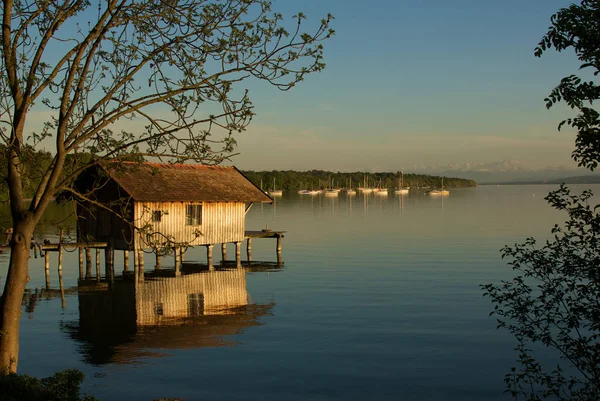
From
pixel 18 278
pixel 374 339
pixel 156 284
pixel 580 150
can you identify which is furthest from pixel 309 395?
pixel 156 284

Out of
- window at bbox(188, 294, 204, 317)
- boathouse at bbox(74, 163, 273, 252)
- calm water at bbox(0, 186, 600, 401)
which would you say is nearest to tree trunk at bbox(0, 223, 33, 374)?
calm water at bbox(0, 186, 600, 401)

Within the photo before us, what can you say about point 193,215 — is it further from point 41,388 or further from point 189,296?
point 41,388

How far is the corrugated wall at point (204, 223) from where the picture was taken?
34844 mm

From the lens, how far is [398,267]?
136ft

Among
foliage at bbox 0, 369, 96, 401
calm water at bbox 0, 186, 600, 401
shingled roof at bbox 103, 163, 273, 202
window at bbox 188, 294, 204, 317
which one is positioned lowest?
calm water at bbox 0, 186, 600, 401

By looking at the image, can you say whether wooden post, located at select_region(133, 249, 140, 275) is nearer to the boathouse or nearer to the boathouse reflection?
the boathouse

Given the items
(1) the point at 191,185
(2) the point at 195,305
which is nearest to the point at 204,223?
(1) the point at 191,185

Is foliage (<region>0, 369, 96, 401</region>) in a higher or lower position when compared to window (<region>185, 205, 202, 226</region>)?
lower

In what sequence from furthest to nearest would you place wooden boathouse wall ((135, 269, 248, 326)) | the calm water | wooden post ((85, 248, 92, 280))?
wooden post ((85, 248, 92, 280)), wooden boathouse wall ((135, 269, 248, 326)), the calm water

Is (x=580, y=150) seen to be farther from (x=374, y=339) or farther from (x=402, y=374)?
(x=374, y=339)

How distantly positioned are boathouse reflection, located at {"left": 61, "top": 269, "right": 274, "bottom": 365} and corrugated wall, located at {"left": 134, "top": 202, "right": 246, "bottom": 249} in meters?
2.45

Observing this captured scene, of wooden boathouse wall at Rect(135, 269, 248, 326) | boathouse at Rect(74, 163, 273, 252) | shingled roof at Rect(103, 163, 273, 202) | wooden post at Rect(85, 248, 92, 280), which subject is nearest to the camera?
wooden boathouse wall at Rect(135, 269, 248, 326)

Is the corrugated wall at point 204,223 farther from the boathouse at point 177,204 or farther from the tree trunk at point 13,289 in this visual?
the tree trunk at point 13,289

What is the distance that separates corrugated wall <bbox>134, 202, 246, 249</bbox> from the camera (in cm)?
3484
